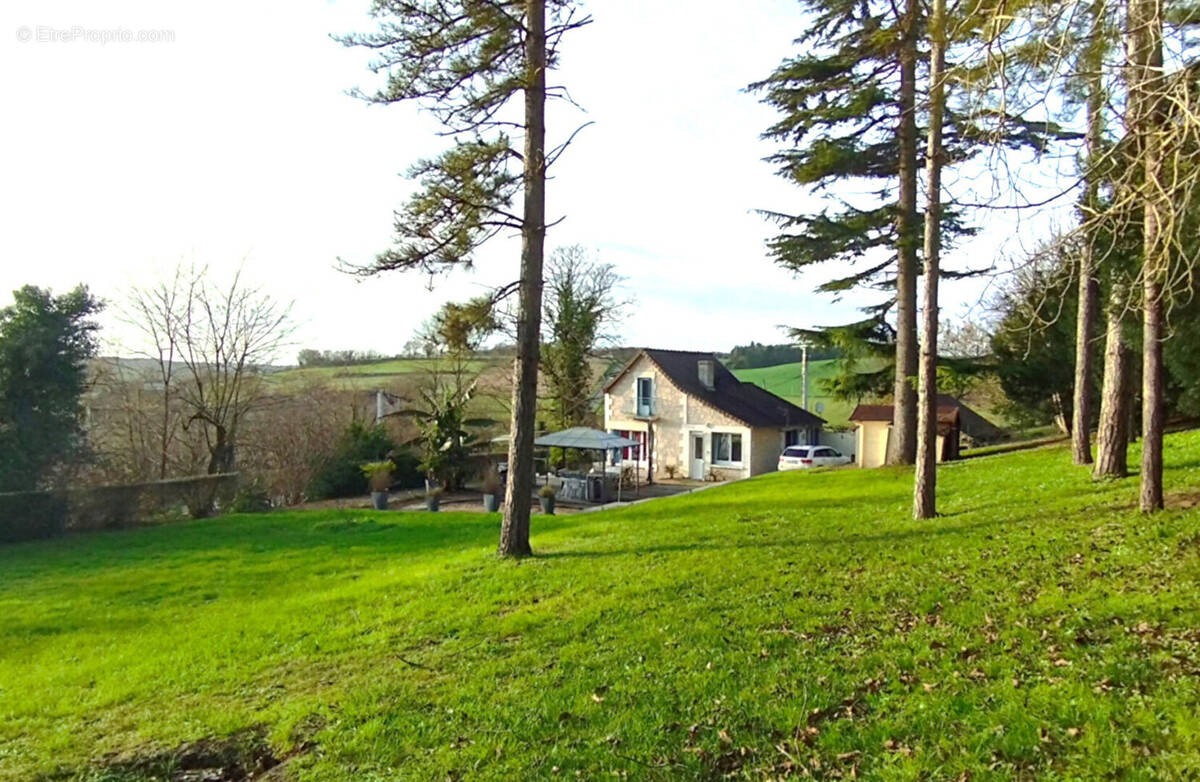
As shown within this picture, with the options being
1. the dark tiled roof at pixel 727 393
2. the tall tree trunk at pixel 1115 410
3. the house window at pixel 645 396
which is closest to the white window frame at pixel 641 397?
the house window at pixel 645 396

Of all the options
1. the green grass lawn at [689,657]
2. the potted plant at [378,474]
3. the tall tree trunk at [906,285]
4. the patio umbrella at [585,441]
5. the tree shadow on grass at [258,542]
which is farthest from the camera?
the potted plant at [378,474]

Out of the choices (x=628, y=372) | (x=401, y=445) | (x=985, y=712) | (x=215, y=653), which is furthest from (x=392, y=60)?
(x=628, y=372)

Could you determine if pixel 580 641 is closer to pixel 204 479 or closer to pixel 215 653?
pixel 215 653

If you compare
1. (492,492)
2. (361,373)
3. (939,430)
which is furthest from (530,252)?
(361,373)

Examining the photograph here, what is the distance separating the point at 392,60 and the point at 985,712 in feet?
30.3

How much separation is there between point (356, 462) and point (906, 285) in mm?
18856

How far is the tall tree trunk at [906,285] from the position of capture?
683 inches

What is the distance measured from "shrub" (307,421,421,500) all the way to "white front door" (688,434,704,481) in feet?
38.7

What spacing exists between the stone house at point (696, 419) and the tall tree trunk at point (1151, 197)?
22498 mm

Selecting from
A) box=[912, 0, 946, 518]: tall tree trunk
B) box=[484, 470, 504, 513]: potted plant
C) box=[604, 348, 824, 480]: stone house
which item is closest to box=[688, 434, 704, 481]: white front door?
box=[604, 348, 824, 480]: stone house

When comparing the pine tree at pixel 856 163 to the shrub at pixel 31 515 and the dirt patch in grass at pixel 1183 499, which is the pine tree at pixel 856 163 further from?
the shrub at pixel 31 515

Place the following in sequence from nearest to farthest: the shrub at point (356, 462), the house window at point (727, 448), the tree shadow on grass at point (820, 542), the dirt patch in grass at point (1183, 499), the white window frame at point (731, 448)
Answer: the dirt patch in grass at point (1183, 499) < the tree shadow on grass at point (820, 542) < the shrub at point (356, 462) < the white window frame at point (731, 448) < the house window at point (727, 448)

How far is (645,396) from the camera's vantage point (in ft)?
110

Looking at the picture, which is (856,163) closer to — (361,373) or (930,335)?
(930,335)
